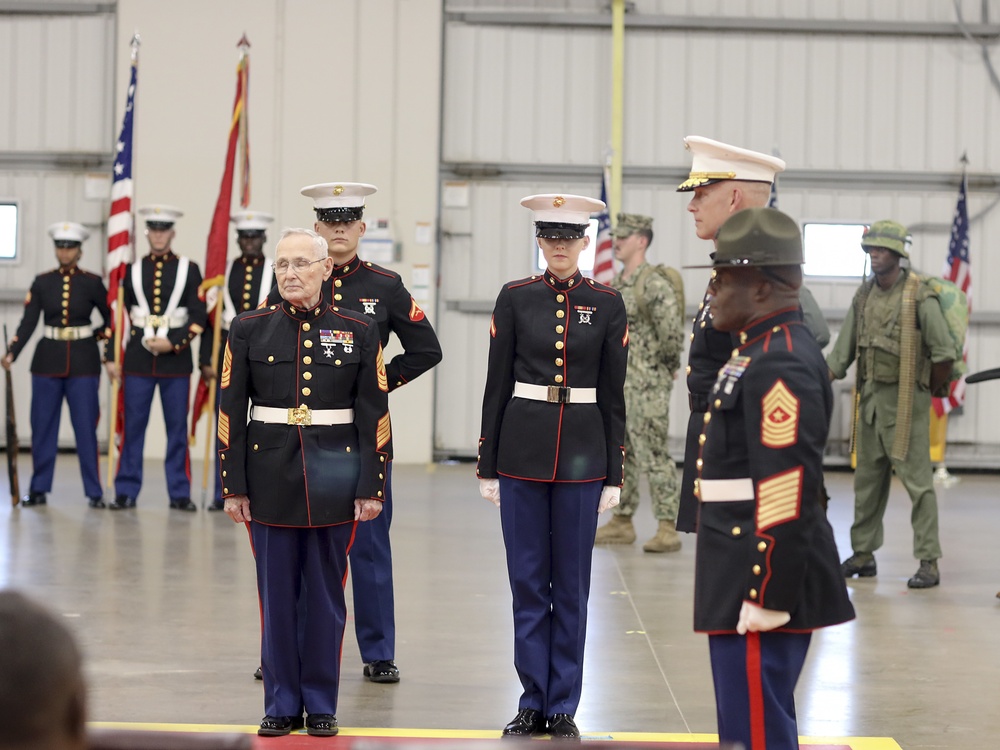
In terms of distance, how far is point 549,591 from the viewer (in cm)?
381

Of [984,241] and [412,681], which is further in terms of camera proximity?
[984,241]

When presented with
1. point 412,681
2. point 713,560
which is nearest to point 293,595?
point 412,681

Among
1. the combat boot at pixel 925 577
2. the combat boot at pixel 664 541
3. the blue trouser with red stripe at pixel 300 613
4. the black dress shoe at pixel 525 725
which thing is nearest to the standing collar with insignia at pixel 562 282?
the blue trouser with red stripe at pixel 300 613

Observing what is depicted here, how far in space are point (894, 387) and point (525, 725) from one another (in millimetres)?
3112

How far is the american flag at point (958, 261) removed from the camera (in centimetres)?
1028

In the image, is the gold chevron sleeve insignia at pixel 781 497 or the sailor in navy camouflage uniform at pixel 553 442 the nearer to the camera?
the gold chevron sleeve insignia at pixel 781 497

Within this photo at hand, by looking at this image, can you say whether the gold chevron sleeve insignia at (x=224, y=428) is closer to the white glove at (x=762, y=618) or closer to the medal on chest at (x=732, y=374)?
the medal on chest at (x=732, y=374)

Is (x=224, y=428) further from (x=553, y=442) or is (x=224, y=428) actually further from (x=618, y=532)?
(x=618, y=532)

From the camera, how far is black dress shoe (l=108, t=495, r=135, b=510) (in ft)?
26.3

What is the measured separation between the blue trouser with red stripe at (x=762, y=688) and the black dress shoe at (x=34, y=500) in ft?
21.3

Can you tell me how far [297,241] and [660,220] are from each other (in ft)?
25.1

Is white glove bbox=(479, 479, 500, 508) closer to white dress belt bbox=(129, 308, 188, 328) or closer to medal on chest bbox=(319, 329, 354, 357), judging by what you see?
medal on chest bbox=(319, 329, 354, 357)

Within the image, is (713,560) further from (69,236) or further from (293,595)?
(69,236)

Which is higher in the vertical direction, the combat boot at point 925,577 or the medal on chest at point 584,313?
the medal on chest at point 584,313
